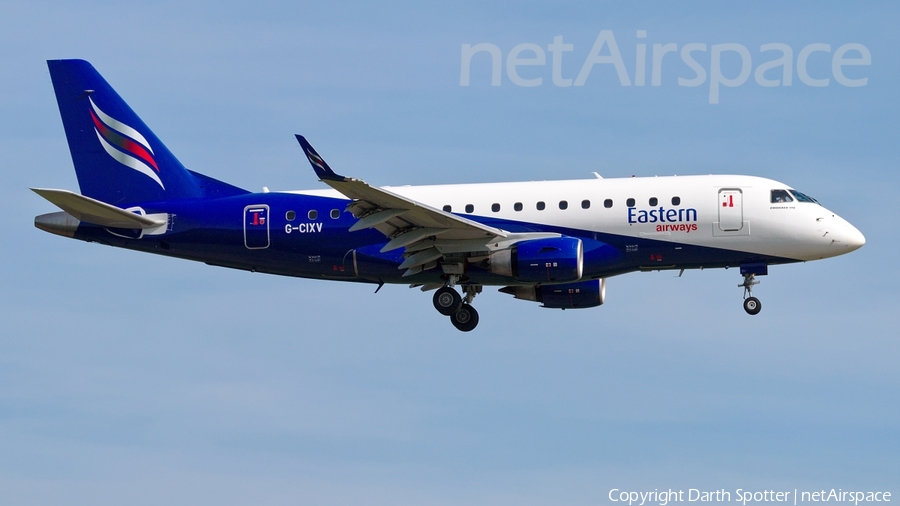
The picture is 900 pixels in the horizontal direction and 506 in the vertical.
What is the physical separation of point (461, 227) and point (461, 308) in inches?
202

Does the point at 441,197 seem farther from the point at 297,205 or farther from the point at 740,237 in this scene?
the point at 740,237

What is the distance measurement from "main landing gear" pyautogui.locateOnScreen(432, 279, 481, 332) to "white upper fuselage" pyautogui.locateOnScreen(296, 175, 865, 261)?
136 inches

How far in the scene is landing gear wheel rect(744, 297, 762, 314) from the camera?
42.8 meters

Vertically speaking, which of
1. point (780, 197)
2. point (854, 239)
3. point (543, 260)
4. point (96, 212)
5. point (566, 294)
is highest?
point (780, 197)

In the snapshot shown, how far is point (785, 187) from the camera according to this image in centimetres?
4231

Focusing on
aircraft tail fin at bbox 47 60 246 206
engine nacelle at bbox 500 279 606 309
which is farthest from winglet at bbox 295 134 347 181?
engine nacelle at bbox 500 279 606 309

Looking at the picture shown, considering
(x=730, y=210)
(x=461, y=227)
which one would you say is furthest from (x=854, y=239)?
(x=461, y=227)

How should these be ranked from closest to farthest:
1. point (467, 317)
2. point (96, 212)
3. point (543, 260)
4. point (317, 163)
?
point (317, 163) < point (543, 260) < point (96, 212) < point (467, 317)

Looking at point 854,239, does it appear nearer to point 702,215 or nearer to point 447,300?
point 702,215

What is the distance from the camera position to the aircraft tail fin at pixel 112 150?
46.2m

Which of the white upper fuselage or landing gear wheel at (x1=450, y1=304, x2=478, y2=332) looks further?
landing gear wheel at (x1=450, y1=304, x2=478, y2=332)

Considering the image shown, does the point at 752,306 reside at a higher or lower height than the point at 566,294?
lower

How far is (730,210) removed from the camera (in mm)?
41656

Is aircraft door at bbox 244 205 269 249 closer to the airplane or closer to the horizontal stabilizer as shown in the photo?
the airplane
